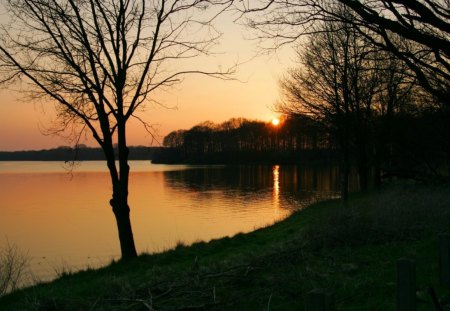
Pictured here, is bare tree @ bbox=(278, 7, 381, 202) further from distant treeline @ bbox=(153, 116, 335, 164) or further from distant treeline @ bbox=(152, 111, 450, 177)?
distant treeline @ bbox=(153, 116, 335, 164)

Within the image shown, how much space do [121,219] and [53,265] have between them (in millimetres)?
4607

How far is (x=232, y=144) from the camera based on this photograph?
153750 mm

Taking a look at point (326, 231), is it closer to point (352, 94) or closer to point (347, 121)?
point (347, 121)

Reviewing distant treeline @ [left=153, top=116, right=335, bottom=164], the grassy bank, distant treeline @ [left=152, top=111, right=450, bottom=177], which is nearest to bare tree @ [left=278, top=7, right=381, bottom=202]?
distant treeline @ [left=152, top=111, right=450, bottom=177]

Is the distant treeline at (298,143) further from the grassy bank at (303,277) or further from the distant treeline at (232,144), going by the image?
the grassy bank at (303,277)

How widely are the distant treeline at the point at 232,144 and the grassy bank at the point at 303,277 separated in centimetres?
10262

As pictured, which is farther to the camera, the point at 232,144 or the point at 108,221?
the point at 232,144

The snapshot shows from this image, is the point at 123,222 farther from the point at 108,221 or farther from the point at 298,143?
the point at 298,143

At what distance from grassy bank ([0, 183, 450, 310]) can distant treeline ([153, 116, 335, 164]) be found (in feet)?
337

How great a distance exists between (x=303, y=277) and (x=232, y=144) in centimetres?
14656

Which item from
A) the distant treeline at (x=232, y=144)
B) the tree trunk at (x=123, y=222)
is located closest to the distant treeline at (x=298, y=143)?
the distant treeline at (x=232, y=144)

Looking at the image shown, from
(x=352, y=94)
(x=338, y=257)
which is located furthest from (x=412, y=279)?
(x=352, y=94)

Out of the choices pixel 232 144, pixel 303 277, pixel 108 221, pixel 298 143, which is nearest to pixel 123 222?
pixel 303 277

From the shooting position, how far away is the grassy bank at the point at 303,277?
638 centimetres
